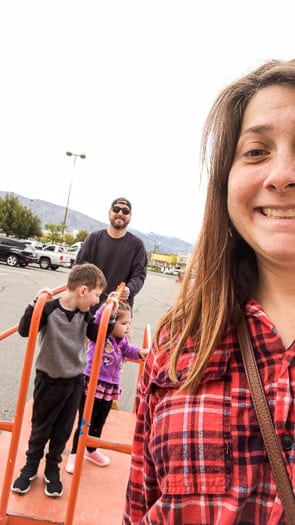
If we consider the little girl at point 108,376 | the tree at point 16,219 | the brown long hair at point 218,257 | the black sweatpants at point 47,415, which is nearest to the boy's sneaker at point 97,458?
the little girl at point 108,376

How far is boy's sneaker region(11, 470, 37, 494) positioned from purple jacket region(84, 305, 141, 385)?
2.40 ft

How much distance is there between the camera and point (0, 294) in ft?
33.2

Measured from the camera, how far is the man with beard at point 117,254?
3453 mm

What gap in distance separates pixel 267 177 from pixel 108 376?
2.19 metres

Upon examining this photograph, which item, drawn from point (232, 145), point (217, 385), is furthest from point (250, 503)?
point (232, 145)

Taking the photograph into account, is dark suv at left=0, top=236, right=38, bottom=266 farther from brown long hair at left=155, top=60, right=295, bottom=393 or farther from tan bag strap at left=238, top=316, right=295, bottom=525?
tan bag strap at left=238, top=316, right=295, bottom=525

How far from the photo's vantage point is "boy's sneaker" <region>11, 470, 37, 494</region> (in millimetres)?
2219

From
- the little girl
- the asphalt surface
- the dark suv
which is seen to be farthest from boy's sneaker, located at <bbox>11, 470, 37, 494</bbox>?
the dark suv

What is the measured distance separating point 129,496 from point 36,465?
157cm

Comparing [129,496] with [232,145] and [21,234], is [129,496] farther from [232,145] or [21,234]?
[21,234]

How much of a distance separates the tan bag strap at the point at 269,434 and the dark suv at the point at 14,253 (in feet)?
65.9

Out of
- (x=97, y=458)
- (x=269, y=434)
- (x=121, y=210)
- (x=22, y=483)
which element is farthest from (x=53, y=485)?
(x=121, y=210)

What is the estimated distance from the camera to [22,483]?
2242mm

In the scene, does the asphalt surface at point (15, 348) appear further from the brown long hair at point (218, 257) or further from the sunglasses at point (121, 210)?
the sunglasses at point (121, 210)
